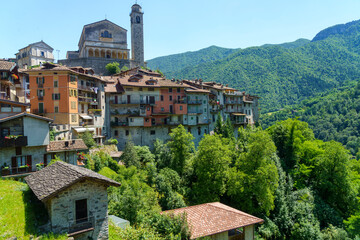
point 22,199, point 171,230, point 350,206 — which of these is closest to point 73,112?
point 22,199

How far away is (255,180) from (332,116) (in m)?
101

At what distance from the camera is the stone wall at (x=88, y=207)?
45.1 feet

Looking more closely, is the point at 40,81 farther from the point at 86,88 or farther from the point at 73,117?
the point at 73,117

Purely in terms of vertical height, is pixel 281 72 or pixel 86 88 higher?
pixel 281 72

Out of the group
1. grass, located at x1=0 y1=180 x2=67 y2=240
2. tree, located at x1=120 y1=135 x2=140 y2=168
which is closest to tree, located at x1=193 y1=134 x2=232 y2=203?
tree, located at x1=120 y1=135 x2=140 y2=168

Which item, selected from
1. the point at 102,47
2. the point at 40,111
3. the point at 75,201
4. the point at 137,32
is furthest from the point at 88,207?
the point at 137,32

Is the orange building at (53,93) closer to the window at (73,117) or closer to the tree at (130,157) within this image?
the window at (73,117)

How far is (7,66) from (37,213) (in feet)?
105

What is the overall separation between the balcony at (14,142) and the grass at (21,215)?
338 inches

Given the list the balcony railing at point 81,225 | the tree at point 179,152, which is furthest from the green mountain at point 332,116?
the balcony railing at point 81,225

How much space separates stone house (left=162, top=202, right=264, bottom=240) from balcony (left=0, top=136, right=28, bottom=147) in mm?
16190

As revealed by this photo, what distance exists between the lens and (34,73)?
39.1m

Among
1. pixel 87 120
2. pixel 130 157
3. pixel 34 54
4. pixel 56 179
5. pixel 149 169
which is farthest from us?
pixel 34 54

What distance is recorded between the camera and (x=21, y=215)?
1411cm
